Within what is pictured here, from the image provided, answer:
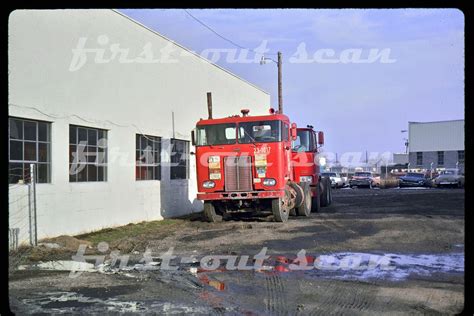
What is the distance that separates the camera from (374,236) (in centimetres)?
1329

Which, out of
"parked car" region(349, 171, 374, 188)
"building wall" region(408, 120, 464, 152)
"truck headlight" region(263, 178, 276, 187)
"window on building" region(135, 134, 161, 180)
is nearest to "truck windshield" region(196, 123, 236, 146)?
"truck headlight" region(263, 178, 276, 187)

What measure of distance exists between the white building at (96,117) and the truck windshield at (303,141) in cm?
450

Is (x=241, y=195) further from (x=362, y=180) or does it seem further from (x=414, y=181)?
(x=362, y=180)

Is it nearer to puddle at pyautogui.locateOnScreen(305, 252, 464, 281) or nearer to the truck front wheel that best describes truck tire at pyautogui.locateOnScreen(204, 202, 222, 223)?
puddle at pyautogui.locateOnScreen(305, 252, 464, 281)

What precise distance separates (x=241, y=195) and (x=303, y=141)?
5.78m

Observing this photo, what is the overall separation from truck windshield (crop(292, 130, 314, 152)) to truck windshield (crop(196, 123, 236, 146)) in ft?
16.4

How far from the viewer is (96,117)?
15008 mm

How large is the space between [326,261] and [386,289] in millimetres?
2364

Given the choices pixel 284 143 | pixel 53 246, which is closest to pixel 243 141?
pixel 284 143

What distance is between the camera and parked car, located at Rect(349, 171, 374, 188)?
50.8 metres

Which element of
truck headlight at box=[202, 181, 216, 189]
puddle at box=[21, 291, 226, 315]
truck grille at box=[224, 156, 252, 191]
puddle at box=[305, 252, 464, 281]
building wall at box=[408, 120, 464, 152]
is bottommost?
puddle at box=[305, 252, 464, 281]

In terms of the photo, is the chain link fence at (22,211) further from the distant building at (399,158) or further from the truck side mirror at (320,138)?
the distant building at (399,158)

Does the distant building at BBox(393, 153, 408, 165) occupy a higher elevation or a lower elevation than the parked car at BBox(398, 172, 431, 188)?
higher
